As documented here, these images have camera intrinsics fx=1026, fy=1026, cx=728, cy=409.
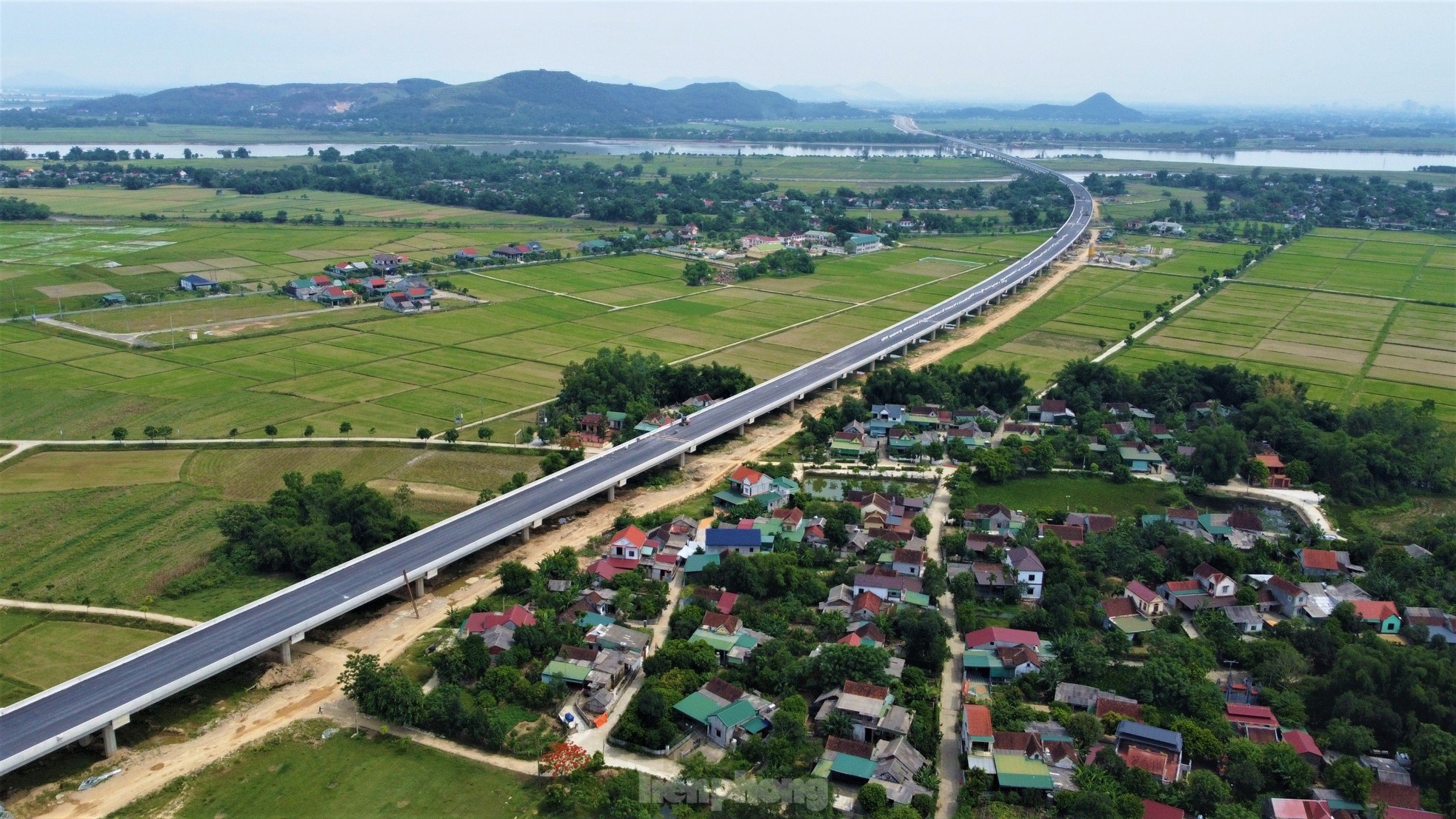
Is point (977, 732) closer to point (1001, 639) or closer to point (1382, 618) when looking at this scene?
point (1001, 639)

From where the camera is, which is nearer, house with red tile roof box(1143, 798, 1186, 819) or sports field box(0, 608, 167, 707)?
house with red tile roof box(1143, 798, 1186, 819)

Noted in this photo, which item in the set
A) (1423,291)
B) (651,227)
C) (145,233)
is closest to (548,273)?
(651,227)

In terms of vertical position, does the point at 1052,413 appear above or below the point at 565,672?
above

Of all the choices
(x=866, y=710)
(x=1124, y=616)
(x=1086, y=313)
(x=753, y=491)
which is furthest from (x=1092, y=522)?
(x=1086, y=313)

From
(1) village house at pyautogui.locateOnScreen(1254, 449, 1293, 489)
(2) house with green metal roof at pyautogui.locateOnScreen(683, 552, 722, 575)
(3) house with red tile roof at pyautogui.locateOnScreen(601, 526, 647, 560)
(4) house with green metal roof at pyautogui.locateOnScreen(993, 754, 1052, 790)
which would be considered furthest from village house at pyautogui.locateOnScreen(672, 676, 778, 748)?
(1) village house at pyautogui.locateOnScreen(1254, 449, 1293, 489)

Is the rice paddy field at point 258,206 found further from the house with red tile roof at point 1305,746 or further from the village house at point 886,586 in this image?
the house with red tile roof at point 1305,746

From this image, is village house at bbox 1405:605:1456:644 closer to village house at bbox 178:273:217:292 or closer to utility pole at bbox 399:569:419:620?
utility pole at bbox 399:569:419:620

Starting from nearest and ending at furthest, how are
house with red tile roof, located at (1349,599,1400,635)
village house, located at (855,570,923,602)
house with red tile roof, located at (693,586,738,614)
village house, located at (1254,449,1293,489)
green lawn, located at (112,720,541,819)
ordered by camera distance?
1. green lawn, located at (112,720,541,819)
2. house with red tile roof, located at (1349,599,1400,635)
3. house with red tile roof, located at (693,586,738,614)
4. village house, located at (855,570,923,602)
5. village house, located at (1254,449,1293,489)
